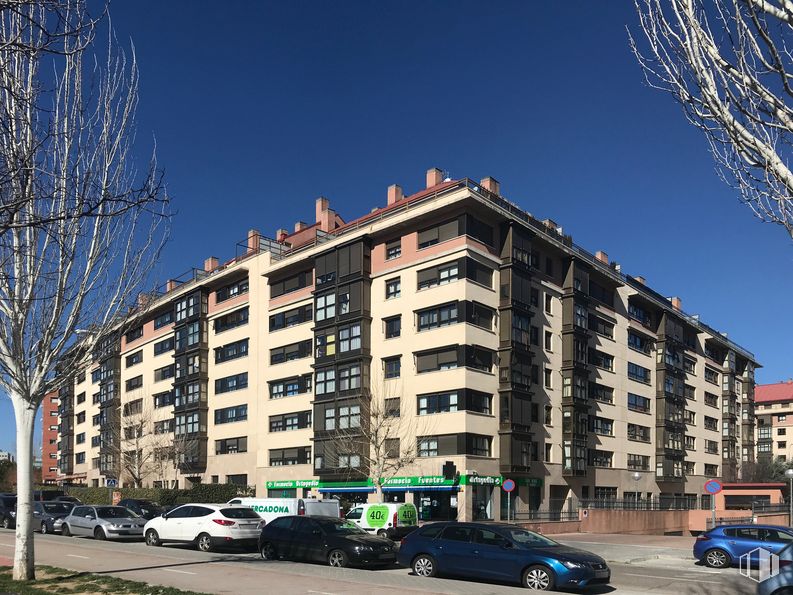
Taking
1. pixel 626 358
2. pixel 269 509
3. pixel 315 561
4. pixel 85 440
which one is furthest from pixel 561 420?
pixel 85 440

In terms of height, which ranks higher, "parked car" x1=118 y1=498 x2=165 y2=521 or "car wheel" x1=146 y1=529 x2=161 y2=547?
"car wheel" x1=146 y1=529 x2=161 y2=547

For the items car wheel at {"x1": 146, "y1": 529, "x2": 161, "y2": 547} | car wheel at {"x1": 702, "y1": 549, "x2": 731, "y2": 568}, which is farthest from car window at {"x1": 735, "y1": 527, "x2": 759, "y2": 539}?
car wheel at {"x1": 146, "y1": 529, "x2": 161, "y2": 547}

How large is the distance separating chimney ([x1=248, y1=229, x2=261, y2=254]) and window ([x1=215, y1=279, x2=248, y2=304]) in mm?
2550

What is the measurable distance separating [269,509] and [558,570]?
1551 cm

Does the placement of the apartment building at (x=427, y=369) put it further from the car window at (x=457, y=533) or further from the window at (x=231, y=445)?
the car window at (x=457, y=533)

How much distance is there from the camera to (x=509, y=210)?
46344 mm

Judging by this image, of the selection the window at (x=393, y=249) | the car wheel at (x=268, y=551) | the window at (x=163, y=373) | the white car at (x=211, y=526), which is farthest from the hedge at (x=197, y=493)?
the car wheel at (x=268, y=551)

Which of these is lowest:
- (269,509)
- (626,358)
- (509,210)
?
(269,509)

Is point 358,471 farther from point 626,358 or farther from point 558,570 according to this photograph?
point 558,570

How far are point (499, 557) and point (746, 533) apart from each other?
30.2ft

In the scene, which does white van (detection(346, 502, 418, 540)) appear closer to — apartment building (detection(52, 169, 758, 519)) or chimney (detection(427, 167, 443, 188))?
apartment building (detection(52, 169, 758, 519))

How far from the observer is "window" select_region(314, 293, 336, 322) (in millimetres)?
48778

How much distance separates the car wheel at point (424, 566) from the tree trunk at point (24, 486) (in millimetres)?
8522

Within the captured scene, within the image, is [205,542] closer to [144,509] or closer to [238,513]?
[238,513]
